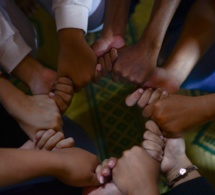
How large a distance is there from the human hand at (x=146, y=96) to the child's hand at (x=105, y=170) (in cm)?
15

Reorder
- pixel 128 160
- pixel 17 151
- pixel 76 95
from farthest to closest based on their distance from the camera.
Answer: pixel 76 95 → pixel 128 160 → pixel 17 151

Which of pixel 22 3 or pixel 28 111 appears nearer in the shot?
pixel 28 111

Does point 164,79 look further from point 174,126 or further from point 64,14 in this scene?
point 64,14

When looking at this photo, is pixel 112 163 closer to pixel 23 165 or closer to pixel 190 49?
pixel 23 165

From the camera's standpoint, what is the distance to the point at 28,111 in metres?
0.77

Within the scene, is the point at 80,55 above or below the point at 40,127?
above

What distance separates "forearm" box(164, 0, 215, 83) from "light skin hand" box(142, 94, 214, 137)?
8 cm

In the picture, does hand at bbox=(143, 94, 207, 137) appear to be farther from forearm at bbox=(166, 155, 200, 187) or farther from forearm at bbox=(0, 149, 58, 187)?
forearm at bbox=(0, 149, 58, 187)

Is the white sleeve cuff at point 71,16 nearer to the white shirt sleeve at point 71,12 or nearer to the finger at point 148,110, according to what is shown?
the white shirt sleeve at point 71,12

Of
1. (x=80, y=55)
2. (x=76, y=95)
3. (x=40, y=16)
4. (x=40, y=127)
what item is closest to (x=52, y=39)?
(x=40, y=16)

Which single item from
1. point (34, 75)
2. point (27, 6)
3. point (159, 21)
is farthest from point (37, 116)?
point (27, 6)

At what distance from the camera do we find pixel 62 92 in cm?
81

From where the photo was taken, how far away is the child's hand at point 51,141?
2.39 feet

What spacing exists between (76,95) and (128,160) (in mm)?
366
